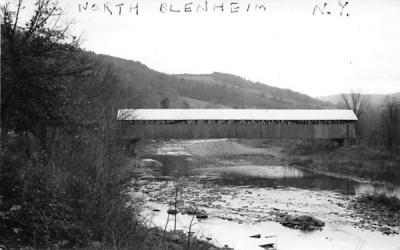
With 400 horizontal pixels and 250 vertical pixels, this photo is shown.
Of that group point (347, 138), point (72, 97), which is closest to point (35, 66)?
point (72, 97)

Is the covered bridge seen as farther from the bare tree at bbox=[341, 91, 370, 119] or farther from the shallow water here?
the shallow water

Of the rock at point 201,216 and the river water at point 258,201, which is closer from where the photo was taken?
the river water at point 258,201

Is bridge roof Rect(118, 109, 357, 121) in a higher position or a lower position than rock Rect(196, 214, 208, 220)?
higher

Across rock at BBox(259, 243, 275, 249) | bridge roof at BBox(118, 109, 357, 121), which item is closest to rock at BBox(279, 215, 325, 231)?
rock at BBox(259, 243, 275, 249)

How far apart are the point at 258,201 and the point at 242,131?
12170 mm

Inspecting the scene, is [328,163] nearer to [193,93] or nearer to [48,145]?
[48,145]

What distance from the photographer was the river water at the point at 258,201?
10.3 m

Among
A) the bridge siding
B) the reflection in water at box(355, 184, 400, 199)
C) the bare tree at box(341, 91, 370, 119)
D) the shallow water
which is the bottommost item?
the reflection in water at box(355, 184, 400, 199)

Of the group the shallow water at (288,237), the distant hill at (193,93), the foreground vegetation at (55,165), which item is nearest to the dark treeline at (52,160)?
the foreground vegetation at (55,165)

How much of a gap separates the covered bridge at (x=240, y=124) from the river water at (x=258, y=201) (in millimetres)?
1911

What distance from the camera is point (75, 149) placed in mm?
9742

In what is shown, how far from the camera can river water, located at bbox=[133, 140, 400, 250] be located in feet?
33.7

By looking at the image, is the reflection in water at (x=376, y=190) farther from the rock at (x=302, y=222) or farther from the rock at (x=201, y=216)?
the rock at (x=201, y=216)

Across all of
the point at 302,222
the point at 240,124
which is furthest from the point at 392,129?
the point at 302,222
